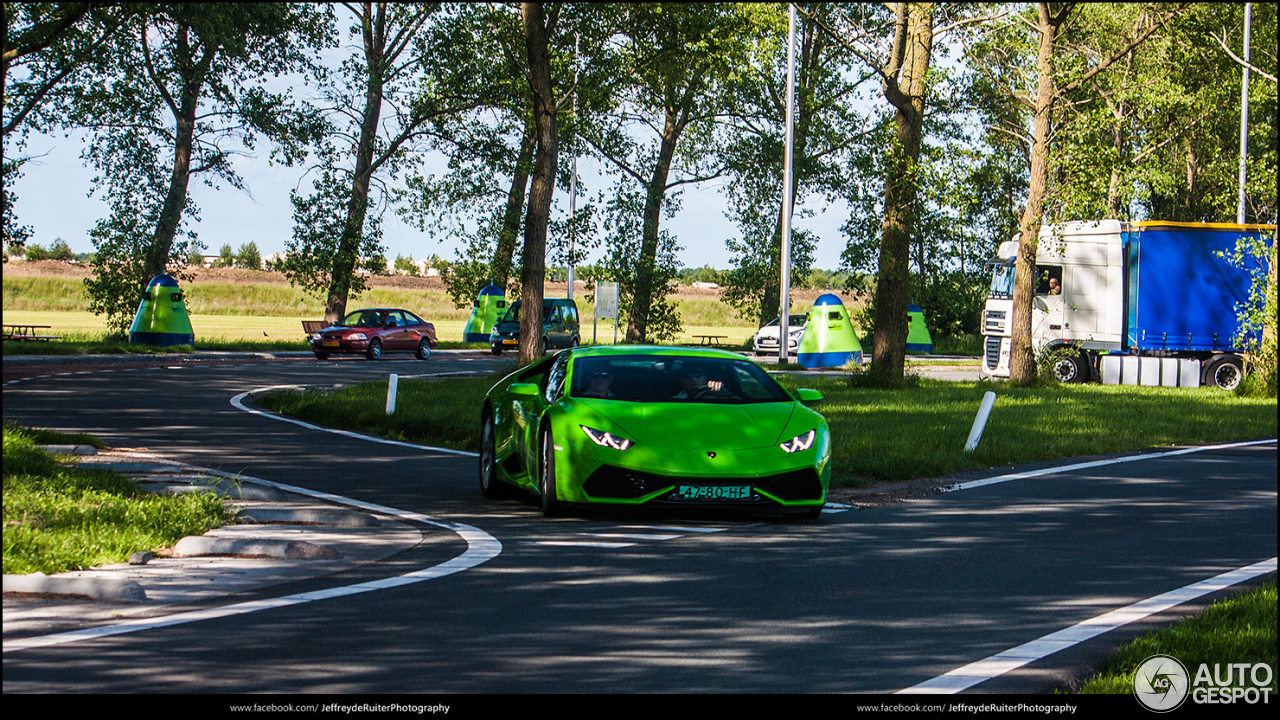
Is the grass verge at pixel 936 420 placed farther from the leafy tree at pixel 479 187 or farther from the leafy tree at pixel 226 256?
the leafy tree at pixel 226 256

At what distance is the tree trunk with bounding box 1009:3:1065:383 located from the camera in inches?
1098

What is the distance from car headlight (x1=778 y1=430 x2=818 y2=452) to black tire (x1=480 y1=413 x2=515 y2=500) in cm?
281

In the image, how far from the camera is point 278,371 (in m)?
33.4

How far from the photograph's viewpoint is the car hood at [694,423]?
1004 centimetres

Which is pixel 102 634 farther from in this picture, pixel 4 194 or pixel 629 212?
pixel 629 212

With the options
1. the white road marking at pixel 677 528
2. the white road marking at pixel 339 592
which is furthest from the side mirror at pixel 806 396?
the white road marking at pixel 339 592

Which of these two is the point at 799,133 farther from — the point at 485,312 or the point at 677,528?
the point at 677,528

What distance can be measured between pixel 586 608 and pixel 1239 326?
2883cm

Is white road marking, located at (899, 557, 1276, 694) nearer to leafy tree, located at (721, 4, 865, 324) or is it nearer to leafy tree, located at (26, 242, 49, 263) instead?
leafy tree, located at (721, 4, 865, 324)

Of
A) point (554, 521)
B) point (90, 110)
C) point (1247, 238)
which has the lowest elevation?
point (554, 521)

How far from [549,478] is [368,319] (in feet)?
114

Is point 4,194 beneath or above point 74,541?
above

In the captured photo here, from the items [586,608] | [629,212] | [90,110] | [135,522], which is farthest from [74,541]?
[629,212]

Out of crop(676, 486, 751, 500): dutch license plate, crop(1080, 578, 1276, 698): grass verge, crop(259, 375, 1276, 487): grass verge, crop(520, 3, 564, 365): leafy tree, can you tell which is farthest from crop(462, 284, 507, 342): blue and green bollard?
crop(1080, 578, 1276, 698): grass verge
